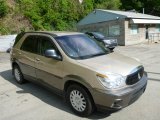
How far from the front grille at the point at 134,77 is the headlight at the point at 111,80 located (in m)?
0.20

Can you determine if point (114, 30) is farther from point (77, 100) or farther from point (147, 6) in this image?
point (147, 6)

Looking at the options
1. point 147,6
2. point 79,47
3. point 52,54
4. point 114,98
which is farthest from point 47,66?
point 147,6

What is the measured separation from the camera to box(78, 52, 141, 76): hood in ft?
15.8

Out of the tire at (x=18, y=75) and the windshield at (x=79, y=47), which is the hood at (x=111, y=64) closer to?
the windshield at (x=79, y=47)

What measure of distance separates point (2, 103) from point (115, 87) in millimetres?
3204

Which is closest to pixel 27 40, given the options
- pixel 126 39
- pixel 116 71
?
pixel 116 71

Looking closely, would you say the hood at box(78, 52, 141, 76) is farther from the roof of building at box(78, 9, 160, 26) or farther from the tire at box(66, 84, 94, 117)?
the roof of building at box(78, 9, 160, 26)

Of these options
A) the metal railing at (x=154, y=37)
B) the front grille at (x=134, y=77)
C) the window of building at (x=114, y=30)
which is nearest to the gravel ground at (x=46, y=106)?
the front grille at (x=134, y=77)

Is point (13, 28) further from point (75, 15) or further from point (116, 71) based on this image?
point (116, 71)

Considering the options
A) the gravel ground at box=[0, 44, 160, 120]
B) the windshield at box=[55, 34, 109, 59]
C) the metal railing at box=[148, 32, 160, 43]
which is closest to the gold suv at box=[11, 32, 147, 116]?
the windshield at box=[55, 34, 109, 59]

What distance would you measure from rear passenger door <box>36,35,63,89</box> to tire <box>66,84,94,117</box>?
1.43 feet

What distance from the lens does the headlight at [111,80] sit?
15.2ft

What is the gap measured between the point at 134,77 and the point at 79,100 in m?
1.28

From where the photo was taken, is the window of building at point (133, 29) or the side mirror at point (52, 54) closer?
the side mirror at point (52, 54)
